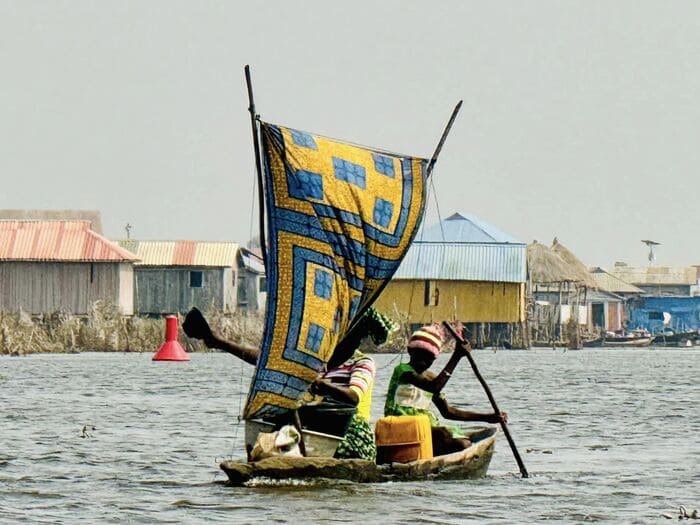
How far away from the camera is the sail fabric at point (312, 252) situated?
1817 centimetres

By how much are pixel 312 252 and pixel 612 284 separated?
358 feet

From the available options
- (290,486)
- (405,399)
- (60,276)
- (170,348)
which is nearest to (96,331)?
(60,276)

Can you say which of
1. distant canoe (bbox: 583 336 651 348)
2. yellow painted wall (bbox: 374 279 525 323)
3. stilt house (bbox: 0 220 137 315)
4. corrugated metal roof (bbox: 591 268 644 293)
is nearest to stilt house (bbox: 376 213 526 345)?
yellow painted wall (bbox: 374 279 525 323)

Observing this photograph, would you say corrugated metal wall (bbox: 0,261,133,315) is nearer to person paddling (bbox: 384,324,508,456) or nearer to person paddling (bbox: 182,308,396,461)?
person paddling (bbox: 384,324,508,456)

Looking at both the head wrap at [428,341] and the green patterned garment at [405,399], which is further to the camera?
the green patterned garment at [405,399]

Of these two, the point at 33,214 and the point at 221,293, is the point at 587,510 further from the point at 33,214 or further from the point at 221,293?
the point at 33,214

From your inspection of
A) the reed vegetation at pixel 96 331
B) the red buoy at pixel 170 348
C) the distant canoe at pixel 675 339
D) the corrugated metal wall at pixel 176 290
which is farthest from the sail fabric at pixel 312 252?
the distant canoe at pixel 675 339

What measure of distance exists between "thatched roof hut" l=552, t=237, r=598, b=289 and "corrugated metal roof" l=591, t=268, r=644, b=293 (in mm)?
15713

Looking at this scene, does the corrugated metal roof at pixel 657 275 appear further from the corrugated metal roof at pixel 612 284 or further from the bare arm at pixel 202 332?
the bare arm at pixel 202 332

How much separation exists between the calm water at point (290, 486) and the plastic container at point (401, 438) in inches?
12.9

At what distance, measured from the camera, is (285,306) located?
1820 cm

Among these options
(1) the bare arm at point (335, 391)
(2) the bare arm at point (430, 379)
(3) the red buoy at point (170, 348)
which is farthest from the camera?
(3) the red buoy at point (170, 348)

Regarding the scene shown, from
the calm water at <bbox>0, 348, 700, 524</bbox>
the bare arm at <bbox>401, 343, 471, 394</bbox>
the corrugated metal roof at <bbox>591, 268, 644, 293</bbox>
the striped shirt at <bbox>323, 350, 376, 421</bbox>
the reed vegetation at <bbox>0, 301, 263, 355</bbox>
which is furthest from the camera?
the corrugated metal roof at <bbox>591, 268, 644, 293</bbox>

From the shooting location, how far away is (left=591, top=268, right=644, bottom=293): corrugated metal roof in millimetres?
125125
